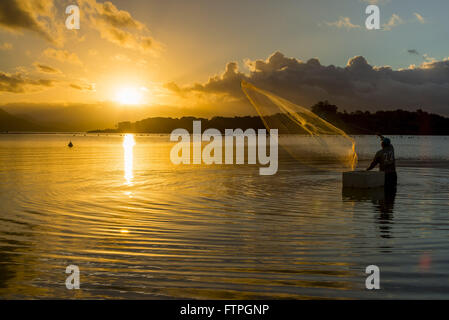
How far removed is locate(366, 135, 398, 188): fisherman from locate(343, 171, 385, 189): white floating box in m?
0.51

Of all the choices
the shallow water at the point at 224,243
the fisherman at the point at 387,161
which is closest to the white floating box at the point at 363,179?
the fisherman at the point at 387,161

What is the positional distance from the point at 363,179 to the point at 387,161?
6.50 feet

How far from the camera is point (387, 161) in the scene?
20.1 metres

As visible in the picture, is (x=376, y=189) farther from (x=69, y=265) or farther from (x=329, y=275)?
(x=69, y=265)

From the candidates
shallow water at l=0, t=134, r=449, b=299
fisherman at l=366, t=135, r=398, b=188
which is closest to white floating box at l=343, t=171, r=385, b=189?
fisherman at l=366, t=135, r=398, b=188

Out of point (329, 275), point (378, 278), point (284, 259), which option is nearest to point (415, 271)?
point (378, 278)

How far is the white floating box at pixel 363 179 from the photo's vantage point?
19.3 m

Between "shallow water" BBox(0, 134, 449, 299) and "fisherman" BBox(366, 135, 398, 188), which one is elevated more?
"fisherman" BBox(366, 135, 398, 188)

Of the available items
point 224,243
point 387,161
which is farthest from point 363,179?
point 224,243

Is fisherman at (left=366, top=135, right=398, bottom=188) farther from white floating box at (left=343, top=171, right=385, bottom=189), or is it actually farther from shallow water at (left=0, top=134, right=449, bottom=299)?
shallow water at (left=0, top=134, right=449, bottom=299)

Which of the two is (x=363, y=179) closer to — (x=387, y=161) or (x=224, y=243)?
(x=387, y=161)

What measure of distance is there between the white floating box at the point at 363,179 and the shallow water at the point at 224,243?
0.69m

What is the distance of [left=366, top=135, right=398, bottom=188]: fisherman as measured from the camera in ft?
65.0
